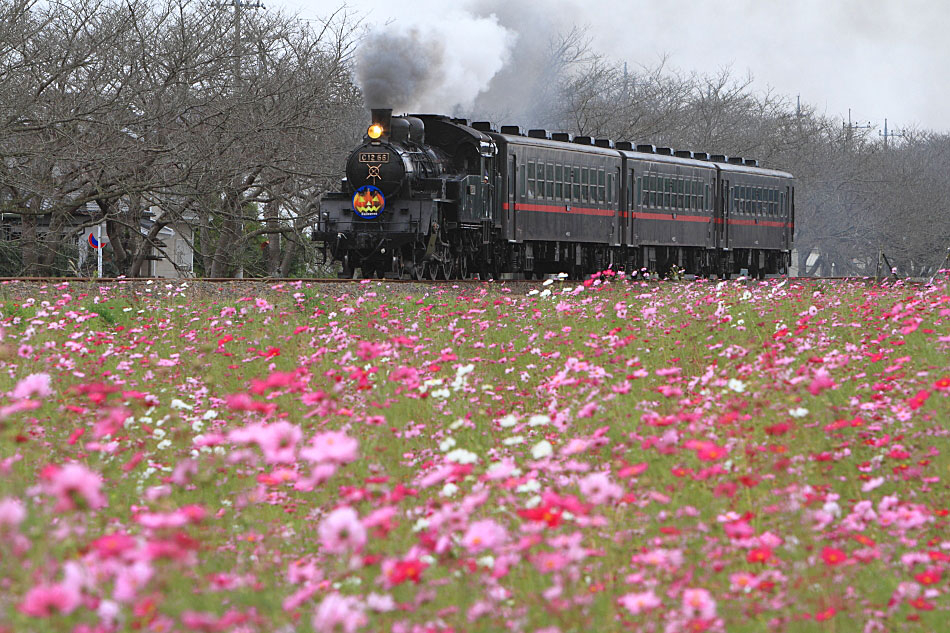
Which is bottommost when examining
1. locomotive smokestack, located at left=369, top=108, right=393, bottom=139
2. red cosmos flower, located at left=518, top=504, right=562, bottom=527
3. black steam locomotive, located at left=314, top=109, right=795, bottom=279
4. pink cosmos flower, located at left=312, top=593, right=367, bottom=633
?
pink cosmos flower, located at left=312, top=593, right=367, bottom=633

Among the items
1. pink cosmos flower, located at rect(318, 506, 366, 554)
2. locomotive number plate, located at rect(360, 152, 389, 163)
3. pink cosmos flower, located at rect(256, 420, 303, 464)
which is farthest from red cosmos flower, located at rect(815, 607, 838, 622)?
locomotive number plate, located at rect(360, 152, 389, 163)

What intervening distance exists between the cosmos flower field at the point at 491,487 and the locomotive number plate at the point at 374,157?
992 cm

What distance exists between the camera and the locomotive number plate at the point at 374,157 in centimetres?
2083

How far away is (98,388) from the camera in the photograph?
5094 mm

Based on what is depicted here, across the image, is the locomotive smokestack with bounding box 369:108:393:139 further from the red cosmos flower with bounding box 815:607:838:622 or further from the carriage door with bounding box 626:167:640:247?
the red cosmos flower with bounding box 815:607:838:622

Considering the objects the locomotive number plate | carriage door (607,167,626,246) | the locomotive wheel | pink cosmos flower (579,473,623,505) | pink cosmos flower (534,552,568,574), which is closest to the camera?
pink cosmos flower (534,552,568,574)

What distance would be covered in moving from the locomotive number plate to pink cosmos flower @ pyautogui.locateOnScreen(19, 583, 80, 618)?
18.4 metres

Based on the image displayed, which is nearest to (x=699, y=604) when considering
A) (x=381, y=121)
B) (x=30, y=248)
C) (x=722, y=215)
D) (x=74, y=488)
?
(x=74, y=488)

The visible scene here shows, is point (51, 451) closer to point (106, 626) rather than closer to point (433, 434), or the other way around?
point (433, 434)

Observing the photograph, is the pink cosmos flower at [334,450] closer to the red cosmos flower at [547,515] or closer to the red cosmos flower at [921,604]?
the red cosmos flower at [547,515]

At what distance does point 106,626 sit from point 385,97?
20722mm

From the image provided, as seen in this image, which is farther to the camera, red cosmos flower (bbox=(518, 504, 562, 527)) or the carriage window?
the carriage window

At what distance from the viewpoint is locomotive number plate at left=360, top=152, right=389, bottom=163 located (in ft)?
68.3

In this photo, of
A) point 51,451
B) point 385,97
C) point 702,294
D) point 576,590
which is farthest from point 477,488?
point 385,97
